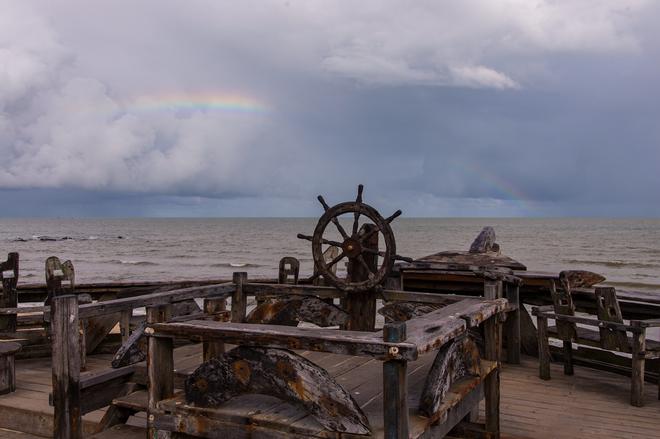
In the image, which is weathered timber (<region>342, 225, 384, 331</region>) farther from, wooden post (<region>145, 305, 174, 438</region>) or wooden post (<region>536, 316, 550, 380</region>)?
wooden post (<region>145, 305, 174, 438</region>)

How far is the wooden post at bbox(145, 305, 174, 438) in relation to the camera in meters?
3.32

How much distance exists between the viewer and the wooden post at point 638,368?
5676mm

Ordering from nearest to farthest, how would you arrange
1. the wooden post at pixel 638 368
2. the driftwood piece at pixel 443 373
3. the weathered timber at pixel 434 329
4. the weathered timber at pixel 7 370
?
the weathered timber at pixel 434 329 < the driftwood piece at pixel 443 373 < the wooden post at pixel 638 368 < the weathered timber at pixel 7 370

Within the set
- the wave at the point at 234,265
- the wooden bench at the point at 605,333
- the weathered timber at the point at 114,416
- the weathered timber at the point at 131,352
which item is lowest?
the wave at the point at 234,265

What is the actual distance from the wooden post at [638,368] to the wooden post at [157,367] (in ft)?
14.5

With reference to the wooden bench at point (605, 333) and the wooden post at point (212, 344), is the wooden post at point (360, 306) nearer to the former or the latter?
the wooden post at point (212, 344)

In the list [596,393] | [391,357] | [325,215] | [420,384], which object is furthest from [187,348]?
[596,393]

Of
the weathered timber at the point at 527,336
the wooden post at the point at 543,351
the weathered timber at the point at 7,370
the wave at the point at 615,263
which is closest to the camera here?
the weathered timber at the point at 7,370

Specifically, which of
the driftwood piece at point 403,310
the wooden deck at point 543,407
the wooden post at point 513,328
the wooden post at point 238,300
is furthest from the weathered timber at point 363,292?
the wooden post at point 513,328

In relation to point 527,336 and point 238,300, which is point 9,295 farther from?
point 527,336

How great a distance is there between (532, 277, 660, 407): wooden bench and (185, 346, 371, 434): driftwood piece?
395cm

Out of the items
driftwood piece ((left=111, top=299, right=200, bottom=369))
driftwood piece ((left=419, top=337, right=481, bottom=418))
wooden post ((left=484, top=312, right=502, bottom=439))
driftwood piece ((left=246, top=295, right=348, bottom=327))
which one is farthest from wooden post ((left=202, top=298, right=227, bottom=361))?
wooden post ((left=484, top=312, right=502, bottom=439))

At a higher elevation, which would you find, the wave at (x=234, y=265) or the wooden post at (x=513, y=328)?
the wooden post at (x=513, y=328)

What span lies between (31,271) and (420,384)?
37.1m
